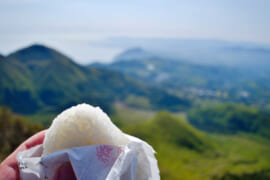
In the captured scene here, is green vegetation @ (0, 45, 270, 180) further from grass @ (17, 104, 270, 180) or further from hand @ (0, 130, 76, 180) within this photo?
hand @ (0, 130, 76, 180)

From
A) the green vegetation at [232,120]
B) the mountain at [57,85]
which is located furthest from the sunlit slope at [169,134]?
the mountain at [57,85]

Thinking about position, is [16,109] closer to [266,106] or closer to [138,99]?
[138,99]

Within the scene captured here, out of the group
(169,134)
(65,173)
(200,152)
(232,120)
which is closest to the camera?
(65,173)

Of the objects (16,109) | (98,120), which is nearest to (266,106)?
(16,109)

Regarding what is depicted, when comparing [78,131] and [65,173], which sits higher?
[78,131]

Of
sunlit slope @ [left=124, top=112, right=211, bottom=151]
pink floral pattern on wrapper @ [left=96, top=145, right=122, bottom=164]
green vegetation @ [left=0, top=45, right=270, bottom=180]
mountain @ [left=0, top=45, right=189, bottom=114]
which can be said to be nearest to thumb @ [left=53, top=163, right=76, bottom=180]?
pink floral pattern on wrapper @ [left=96, top=145, right=122, bottom=164]

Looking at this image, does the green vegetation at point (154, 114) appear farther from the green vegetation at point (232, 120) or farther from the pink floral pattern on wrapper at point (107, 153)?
the pink floral pattern on wrapper at point (107, 153)

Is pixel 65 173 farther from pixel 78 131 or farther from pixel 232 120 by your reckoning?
pixel 232 120

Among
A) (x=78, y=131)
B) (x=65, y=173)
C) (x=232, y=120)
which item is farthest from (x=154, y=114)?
(x=65, y=173)
